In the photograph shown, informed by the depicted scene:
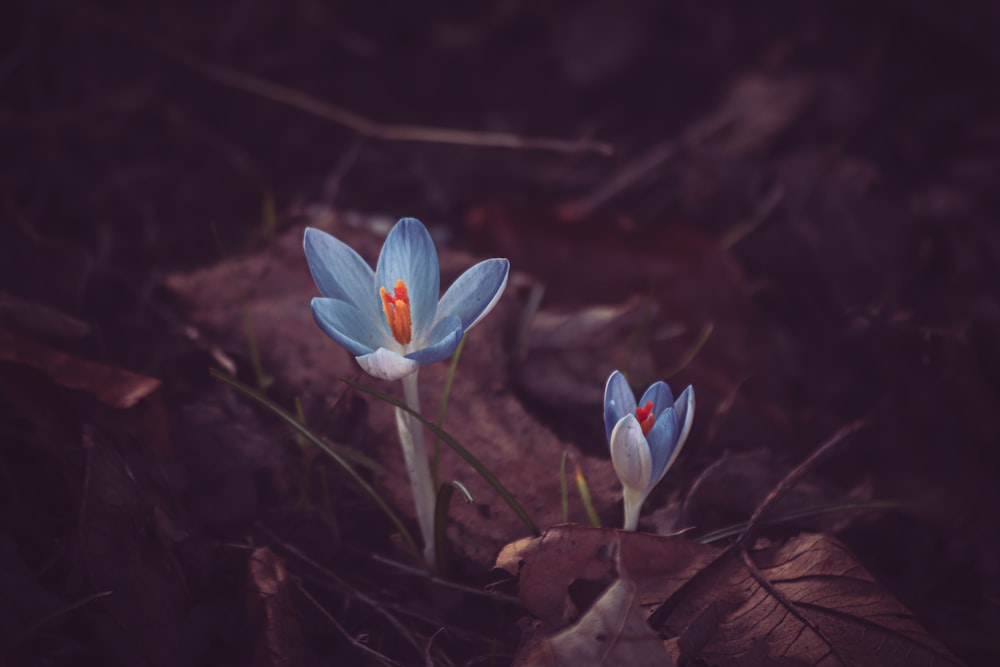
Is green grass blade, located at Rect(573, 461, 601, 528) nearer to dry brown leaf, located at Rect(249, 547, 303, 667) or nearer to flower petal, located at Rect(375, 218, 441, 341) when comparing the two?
flower petal, located at Rect(375, 218, 441, 341)

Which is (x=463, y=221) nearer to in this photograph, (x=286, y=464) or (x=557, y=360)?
(x=557, y=360)

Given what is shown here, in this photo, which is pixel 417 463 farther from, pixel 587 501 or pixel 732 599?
pixel 732 599

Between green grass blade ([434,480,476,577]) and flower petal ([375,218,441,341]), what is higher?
flower petal ([375,218,441,341])

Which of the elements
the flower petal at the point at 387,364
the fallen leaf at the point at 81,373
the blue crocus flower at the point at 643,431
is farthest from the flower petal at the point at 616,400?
the fallen leaf at the point at 81,373

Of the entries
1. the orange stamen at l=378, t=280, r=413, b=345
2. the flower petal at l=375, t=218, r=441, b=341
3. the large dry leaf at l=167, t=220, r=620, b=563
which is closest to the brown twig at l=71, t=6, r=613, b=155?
the large dry leaf at l=167, t=220, r=620, b=563

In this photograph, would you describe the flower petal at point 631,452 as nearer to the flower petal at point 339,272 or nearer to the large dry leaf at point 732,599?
the large dry leaf at point 732,599

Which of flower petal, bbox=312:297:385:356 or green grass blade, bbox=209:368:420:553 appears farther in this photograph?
green grass blade, bbox=209:368:420:553
